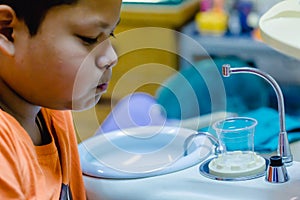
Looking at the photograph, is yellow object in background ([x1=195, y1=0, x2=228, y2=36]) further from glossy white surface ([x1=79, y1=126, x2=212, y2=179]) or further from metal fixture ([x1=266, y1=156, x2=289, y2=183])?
metal fixture ([x1=266, y1=156, x2=289, y2=183])

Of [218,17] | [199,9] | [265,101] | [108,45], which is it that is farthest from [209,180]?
[199,9]

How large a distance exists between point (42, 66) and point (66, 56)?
0.09 feet

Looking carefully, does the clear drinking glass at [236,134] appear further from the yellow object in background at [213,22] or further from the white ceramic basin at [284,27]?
the yellow object in background at [213,22]

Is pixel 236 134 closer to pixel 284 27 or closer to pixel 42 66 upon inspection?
pixel 284 27

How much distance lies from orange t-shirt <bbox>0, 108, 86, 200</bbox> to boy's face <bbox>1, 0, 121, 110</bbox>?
0.04 meters

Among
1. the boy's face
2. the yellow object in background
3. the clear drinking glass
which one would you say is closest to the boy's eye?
the boy's face

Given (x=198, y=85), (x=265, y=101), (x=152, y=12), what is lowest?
(x=265, y=101)

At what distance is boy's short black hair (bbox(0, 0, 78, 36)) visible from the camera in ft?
1.88

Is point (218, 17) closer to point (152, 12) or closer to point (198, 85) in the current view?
point (152, 12)

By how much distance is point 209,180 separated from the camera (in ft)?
2.27

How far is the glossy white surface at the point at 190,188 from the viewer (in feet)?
2.13

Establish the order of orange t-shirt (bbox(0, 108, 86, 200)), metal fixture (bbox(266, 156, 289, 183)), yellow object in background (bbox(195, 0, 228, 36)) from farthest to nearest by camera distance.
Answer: yellow object in background (bbox(195, 0, 228, 36)), metal fixture (bbox(266, 156, 289, 183)), orange t-shirt (bbox(0, 108, 86, 200))

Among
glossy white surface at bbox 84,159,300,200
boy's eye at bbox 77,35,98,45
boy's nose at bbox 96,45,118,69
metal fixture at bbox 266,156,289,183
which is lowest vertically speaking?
glossy white surface at bbox 84,159,300,200

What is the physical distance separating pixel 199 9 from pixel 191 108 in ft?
3.56
